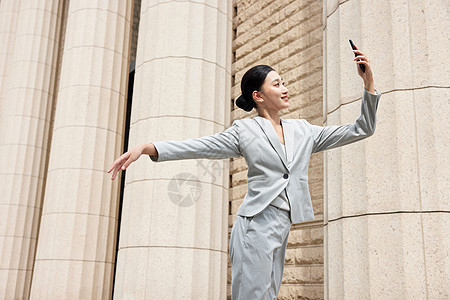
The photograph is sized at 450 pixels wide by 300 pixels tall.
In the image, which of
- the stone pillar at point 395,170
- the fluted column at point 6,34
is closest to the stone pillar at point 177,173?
the stone pillar at point 395,170

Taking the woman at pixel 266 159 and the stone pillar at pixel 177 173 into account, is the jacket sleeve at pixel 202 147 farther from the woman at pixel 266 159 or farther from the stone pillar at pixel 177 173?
the stone pillar at pixel 177 173

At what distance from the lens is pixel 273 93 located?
298cm

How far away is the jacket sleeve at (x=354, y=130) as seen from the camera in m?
2.82

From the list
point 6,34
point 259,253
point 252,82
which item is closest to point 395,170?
point 252,82

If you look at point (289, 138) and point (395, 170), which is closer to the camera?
point (289, 138)

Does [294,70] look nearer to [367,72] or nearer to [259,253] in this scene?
[367,72]

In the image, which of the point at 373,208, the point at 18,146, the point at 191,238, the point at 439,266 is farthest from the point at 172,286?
the point at 18,146

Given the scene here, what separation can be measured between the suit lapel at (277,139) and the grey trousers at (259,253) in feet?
1.04

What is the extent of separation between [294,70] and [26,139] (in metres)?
9.21

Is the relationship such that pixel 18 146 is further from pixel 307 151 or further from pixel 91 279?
pixel 307 151

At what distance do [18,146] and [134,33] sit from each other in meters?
8.53

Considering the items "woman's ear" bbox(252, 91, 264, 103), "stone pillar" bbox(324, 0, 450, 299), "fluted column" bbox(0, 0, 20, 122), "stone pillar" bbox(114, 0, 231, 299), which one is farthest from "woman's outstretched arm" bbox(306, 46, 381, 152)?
"fluted column" bbox(0, 0, 20, 122)

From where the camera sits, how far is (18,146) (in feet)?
47.8

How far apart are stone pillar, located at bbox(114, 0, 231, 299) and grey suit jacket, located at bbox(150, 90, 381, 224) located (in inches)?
169
